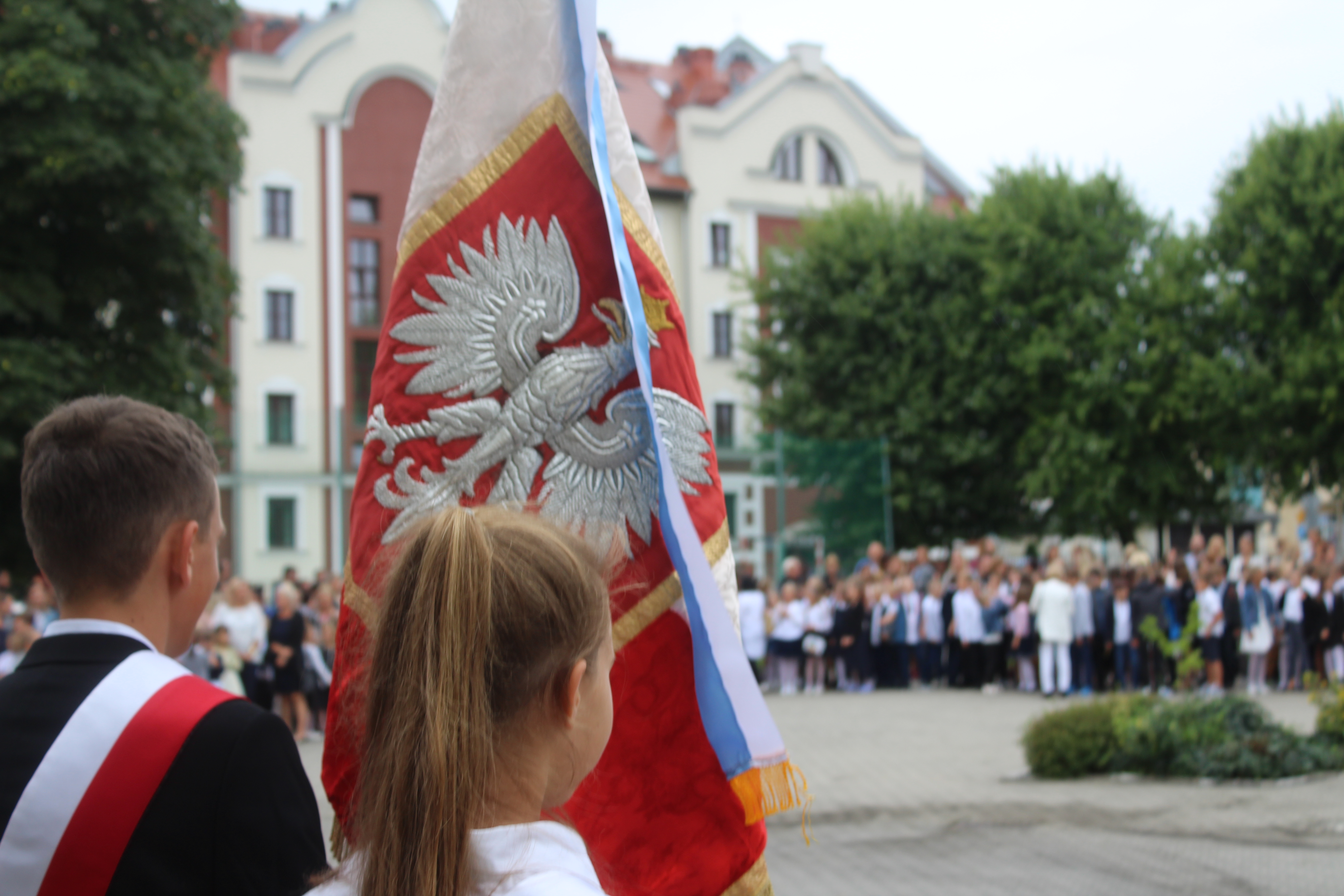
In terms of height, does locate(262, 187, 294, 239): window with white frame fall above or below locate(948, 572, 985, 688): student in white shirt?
above

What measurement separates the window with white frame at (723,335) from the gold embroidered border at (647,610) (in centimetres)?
3646

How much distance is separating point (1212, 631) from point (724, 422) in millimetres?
23577

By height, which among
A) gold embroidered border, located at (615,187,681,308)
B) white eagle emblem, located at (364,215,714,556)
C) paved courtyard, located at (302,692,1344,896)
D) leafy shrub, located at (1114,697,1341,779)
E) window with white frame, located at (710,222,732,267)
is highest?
window with white frame, located at (710,222,732,267)

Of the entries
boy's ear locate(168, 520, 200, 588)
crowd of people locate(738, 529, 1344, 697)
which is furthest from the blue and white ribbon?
crowd of people locate(738, 529, 1344, 697)

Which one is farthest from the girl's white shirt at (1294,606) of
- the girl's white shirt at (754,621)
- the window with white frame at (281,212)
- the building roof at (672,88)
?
the window with white frame at (281,212)

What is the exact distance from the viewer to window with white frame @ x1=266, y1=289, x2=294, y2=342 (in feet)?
113

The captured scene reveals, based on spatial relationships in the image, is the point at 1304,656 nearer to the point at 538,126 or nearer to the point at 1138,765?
the point at 1138,765

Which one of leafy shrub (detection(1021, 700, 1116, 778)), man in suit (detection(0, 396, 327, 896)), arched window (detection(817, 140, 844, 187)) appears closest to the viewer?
man in suit (detection(0, 396, 327, 896))

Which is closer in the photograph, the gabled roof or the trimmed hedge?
the trimmed hedge

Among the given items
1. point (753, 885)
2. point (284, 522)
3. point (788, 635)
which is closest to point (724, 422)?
point (284, 522)

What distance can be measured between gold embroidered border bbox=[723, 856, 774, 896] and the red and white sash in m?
0.95

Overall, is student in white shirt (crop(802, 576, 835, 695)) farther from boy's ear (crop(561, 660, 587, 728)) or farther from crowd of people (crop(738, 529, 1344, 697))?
boy's ear (crop(561, 660, 587, 728))

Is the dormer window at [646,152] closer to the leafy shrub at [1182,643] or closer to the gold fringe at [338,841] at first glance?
the leafy shrub at [1182,643]

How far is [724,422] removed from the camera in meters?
38.5
